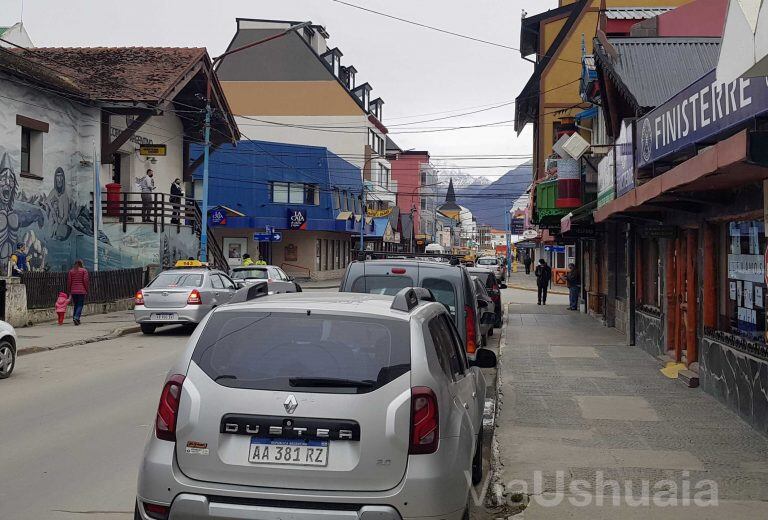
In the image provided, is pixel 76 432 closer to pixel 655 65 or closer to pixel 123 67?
pixel 655 65

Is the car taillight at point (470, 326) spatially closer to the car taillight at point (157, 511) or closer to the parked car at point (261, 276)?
the car taillight at point (157, 511)

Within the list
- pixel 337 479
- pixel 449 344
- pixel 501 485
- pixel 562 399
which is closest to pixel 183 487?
pixel 337 479

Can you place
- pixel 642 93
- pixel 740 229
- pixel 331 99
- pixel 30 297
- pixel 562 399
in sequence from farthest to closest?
pixel 331 99 → pixel 30 297 → pixel 642 93 → pixel 562 399 → pixel 740 229

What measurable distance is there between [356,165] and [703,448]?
63078 mm

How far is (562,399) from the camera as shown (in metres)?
11.1

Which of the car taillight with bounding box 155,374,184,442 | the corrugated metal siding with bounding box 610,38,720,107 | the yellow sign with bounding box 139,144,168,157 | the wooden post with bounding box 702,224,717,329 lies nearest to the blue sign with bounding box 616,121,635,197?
the corrugated metal siding with bounding box 610,38,720,107

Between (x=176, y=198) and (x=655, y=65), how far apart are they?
918 inches

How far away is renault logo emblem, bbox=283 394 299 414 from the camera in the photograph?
437 cm

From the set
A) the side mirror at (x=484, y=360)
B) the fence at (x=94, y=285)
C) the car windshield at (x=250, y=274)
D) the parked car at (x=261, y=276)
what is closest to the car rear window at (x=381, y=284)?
the side mirror at (x=484, y=360)

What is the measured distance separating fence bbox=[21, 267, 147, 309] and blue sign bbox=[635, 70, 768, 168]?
1533 centimetres

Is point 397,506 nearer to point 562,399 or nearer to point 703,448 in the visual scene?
A: point 703,448

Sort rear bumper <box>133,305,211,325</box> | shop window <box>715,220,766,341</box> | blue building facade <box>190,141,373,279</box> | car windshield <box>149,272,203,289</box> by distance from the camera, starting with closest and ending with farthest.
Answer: shop window <box>715,220,766,341</box> → rear bumper <box>133,305,211,325</box> → car windshield <box>149,272,203,289</box> → blue building facade <box>190,141,373,279</box>

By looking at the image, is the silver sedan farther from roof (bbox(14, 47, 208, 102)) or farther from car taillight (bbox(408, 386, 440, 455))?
car taillight (bbox(408, 386, 440, 455))

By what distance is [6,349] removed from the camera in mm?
12602
